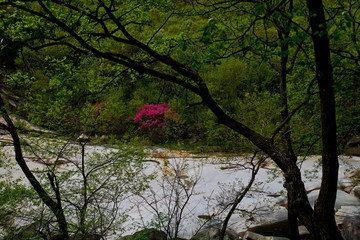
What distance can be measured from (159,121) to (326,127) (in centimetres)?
1381

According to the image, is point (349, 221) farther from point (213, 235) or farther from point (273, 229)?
point (213, 235)

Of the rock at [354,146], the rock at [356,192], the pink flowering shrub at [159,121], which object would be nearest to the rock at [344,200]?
the rock at [356,192]

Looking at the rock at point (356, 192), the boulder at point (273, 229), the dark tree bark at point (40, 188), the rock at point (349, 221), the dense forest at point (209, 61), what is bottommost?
the boulder at point (273, 229)

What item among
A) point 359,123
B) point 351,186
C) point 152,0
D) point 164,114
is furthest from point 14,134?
point 164,114

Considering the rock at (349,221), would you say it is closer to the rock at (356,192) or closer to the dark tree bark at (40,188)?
the rock at (356,192)

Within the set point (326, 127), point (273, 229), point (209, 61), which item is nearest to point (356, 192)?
point (273, 229)

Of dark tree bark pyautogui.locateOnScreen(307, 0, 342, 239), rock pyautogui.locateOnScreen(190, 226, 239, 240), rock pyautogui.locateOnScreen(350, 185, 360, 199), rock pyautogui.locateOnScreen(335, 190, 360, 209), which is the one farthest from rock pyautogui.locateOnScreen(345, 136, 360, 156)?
dark tree bark pyautogui.locateOnScreen(307, 0, 342, 239)

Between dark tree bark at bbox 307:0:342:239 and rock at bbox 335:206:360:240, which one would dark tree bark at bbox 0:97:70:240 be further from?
rock at bbox 335:206:360:240

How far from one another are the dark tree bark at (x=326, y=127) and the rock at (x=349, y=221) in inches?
143

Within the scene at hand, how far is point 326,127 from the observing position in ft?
8.58

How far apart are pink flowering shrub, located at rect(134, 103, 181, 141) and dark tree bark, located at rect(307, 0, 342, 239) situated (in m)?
13.0

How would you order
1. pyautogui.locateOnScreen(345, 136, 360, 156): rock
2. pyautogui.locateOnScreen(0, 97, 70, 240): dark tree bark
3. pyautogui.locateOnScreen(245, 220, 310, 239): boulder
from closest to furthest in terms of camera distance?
pyautogui.locateOnScreen(0, 97, 70, 240): dark tree bark → pyautogui.locateOnScreen(245, 220, 310, 239): boulder → pyautogui.locateOnScreen(345, 136, 360, 156): rock

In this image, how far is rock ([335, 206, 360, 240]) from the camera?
555cm

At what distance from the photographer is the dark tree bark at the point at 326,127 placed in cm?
235
